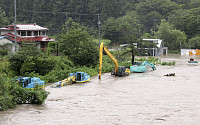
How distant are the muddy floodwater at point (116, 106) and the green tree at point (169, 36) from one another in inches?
2346

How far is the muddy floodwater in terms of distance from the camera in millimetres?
17203

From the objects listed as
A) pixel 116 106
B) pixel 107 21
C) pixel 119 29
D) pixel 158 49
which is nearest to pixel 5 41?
pixel 158 49

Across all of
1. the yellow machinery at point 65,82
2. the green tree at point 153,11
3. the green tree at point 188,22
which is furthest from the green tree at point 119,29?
the yellow machinery at point 65,82

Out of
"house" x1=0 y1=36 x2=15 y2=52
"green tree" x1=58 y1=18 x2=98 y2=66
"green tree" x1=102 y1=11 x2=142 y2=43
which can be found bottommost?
"green tree" x1=58 y1=18 x2=98 y2=66

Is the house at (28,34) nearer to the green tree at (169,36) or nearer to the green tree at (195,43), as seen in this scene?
the green tree at (169,36)

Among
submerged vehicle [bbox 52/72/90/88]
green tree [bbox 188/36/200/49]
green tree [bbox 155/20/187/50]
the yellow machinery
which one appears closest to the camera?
the yellow machinery

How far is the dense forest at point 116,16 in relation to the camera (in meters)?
94.2

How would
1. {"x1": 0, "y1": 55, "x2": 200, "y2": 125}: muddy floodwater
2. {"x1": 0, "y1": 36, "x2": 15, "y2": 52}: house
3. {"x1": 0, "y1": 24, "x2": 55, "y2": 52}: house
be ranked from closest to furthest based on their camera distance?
{"x1": 0, "y1": 55, "x2": 200, "y2": 125}: muddy floodwater, {"x1": 0, "y1": 36, "x2": 15, "y2": 52}: house, {"x1": 0, "y1": 24, "x2": 55, "y2": 52}: house

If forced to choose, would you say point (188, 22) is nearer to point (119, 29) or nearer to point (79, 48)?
point (119, 29)

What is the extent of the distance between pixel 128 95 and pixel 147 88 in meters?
4.31

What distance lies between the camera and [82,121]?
1703 centimetres

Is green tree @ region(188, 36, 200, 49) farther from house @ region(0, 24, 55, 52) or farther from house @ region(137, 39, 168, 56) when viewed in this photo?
house @ region(0, 24, 55, 52)

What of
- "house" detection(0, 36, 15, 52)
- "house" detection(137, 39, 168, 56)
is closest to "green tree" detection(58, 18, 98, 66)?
"house" detection(0, 36, 15, 52)

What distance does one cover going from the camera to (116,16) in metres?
117
